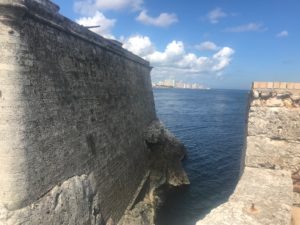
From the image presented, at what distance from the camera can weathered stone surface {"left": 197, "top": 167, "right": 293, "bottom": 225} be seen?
3729 millimetres

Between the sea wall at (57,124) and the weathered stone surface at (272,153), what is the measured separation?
5.32m

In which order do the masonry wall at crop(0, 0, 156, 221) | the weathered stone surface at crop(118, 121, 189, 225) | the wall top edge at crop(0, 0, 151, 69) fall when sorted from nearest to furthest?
1. the wall top edge at crop(0, 0, 151, 69)
2. the masonry wall at crop(0, 0, 156, 221)
3. the weathered stone surface at crop(118, 121, 189, 225)

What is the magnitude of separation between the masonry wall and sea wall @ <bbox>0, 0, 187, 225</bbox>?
23mm

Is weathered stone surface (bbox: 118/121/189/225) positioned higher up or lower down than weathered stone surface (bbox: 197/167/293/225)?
lower down

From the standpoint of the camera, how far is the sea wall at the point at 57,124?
733cm

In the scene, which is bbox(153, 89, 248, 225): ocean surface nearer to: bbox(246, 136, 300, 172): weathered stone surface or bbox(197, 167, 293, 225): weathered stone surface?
bbox(246, 136, 300, 172): weathered stone surface

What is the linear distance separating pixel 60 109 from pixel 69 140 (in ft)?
3.35

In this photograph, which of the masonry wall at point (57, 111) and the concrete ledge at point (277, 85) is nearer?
the concrete ledge at point (277, 85)

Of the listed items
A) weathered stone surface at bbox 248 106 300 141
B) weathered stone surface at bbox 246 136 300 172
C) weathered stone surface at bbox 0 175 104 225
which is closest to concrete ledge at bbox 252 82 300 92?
weathered stone surface at bbox 248 106 300 141

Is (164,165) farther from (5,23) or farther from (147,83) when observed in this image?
(5,23)

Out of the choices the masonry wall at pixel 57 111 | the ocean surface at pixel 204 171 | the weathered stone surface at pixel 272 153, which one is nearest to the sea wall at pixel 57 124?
the masonry wall at pixel 57 111

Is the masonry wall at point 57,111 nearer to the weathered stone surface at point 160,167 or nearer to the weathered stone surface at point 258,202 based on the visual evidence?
the weathered stone surface at point 160,167

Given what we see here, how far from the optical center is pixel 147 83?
23.1m

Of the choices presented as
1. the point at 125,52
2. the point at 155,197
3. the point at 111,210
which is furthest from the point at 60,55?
the point at 155,197
